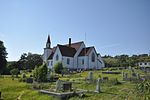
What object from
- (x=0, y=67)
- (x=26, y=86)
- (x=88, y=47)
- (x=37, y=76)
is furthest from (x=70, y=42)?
(x=26, y=86)

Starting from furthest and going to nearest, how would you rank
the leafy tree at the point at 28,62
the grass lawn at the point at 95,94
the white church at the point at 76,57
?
the leafy tree at the point at 28,62
the white church at the point at 76,57
the grass lawn at the point at 95,94

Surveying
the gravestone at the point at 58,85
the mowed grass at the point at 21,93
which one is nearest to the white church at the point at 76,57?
the mowed grass at the point at 21,93

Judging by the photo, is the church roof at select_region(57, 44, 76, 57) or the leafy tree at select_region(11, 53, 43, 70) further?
the leafy tree at select_region(11, 53, 43, 70)

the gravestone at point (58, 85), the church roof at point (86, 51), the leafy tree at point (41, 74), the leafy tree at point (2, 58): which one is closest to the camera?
the gravestone at point (58, 85)

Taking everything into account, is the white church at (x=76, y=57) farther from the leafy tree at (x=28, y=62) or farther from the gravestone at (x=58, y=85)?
the gravestone at (x=58, y=85)

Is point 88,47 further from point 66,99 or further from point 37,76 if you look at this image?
point 66,99

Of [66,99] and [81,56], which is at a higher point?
[81,56]

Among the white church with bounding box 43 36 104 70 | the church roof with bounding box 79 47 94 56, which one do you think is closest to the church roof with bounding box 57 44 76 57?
the white church with bounding box 43 36 104 70

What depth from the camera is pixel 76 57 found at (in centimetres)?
6244

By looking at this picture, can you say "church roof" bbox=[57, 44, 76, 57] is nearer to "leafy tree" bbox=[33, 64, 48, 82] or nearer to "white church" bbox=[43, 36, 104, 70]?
"white church" bbox=[43, 36, 104, 70]

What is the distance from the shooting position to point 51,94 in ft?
70.9

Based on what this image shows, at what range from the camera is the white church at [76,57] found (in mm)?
60156

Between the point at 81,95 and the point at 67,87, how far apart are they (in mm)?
2996

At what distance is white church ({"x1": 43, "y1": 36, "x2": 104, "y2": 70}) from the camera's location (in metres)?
60.2
